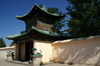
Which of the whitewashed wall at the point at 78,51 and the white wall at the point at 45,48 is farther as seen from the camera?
the white wall at the point at 45,48

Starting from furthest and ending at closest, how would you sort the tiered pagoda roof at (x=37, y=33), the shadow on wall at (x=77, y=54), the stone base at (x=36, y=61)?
1. the tiered pagoda roof at (x=37, y=33)
2. the stone base at (x=36, y=61)
3. the shadow on wall at (x=77, y=54)

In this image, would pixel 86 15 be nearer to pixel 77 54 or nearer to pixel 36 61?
pixel 77 54

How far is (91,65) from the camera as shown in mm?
8469

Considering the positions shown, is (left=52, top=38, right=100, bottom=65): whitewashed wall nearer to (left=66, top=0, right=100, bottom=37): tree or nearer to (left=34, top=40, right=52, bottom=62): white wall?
(left=34, top=40, right=52, bottom=62): white wall

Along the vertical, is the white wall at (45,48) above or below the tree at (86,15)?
below

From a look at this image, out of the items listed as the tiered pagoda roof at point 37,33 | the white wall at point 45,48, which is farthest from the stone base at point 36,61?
the tiered pagoda roof at point 37,33

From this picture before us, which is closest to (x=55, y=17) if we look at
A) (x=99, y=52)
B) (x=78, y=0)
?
(x=78, y=0)

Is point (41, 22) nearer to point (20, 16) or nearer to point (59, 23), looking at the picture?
point (20, 16)

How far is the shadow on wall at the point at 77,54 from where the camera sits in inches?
328

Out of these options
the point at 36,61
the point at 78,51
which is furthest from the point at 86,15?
the point at 36,61

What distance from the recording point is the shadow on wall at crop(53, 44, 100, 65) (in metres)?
8.34

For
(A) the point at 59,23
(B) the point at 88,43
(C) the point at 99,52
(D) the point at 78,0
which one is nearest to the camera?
(C) the point at 99,52

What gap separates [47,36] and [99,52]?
5.76 meters

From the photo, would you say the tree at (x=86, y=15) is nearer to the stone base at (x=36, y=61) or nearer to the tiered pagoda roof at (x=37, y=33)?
the tiered pagoda roof at (x=37, y=33)
